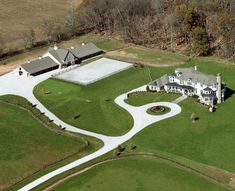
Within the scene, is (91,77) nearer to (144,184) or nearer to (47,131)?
(47,131)

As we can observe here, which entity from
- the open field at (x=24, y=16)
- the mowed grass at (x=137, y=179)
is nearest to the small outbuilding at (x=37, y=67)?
the open field at (x=24, y=16)

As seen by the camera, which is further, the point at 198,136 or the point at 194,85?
the point at 194,85

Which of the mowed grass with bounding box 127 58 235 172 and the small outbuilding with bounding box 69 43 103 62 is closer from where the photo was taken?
the mowed grass with bounding box 127 58 235 172

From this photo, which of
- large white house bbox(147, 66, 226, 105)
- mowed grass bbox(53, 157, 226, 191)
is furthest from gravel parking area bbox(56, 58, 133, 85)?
mowed grass bbox(53, 157, 226, 191)

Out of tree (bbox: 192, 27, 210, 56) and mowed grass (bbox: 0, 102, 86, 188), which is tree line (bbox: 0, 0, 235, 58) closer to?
tree (bbox: 192, 27, 210, 56)

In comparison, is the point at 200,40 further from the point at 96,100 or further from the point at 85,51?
the point at 96,100

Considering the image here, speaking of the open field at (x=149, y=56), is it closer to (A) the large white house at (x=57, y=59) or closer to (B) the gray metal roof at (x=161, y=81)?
(A) the large white house at (x=57, y=59)

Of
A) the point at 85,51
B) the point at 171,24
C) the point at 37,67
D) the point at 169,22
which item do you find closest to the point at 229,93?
the point at 171,24
